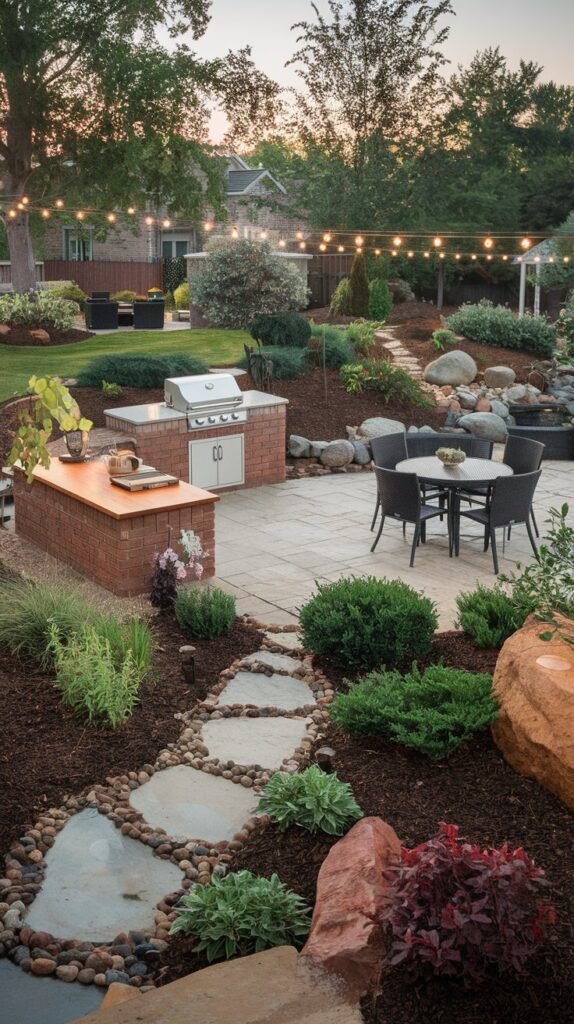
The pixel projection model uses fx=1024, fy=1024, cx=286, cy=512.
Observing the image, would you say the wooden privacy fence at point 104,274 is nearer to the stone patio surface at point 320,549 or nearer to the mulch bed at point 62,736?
the stone patio surface at point 320,549

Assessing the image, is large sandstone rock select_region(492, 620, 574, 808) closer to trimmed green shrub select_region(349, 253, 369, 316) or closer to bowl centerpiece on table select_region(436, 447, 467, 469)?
bowl centerpiece on table select_region(436, 447, 467, 469)

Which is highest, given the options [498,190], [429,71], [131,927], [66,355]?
[429,71]

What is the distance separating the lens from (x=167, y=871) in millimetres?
4031

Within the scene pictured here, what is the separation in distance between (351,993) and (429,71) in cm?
2868

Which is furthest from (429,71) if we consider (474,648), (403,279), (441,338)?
(474,648)

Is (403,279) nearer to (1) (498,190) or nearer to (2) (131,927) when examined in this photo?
(1) (498,190)

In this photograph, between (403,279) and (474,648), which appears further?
(403,279)

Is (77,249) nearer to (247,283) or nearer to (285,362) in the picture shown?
(247,283)

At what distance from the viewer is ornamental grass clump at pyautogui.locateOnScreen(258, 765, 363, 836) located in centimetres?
406

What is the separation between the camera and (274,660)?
6137mm

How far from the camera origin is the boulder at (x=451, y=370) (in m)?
15.4

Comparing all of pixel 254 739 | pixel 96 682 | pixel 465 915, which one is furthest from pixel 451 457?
pixel 465 915

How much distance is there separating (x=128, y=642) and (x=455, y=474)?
375 centimetres

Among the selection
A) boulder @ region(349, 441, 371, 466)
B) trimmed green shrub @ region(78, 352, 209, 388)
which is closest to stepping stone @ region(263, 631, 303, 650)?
boulder @ region(349, 441, 371, 466)
